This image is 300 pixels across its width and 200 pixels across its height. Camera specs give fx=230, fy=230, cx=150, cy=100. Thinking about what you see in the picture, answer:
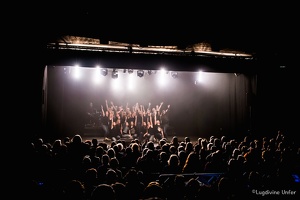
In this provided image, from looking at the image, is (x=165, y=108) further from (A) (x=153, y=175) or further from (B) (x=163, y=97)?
(A) (x=153, y=175)

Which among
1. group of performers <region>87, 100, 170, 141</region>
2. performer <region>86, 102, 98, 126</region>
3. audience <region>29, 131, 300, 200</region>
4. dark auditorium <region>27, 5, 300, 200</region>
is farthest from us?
performer <region>86, 102, 98, 126</region>

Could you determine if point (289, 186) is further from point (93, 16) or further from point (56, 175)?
point (93, 16)

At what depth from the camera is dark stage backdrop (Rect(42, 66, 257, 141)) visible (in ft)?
46.2

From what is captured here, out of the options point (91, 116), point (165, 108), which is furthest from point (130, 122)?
point (165, 108)

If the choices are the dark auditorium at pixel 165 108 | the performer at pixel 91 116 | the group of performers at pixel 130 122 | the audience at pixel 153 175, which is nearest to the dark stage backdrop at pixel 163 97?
the dark auditorium at pixel 165 108

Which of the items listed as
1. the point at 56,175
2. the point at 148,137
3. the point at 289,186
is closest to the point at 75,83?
the point at 148,137

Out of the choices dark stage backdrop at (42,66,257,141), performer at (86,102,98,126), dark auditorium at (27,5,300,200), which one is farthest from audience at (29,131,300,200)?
performer at (86,102,98,126)

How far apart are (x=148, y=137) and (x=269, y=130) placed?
6844 millimetres

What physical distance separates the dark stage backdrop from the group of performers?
0.86 meters

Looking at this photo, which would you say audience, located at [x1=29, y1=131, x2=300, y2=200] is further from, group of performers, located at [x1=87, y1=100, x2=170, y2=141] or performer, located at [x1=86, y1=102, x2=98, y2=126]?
performer, located at [x1=86, y1=102, x2=98, y2=126]

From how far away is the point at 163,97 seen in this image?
16984 mm

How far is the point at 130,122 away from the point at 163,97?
11.2 ft

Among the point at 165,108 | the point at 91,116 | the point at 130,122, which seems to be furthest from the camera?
the point at 165,108

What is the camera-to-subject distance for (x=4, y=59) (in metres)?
6.47
